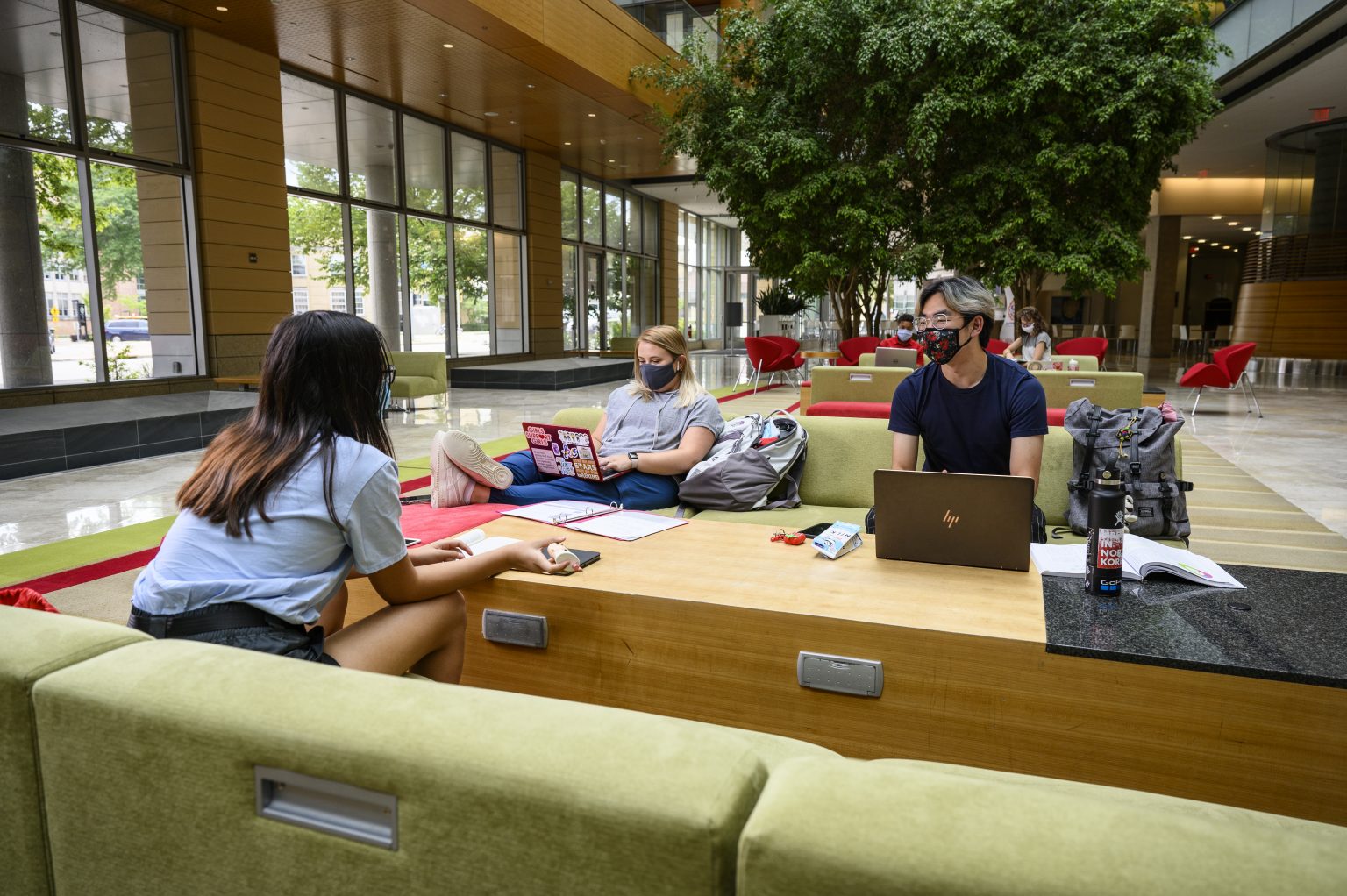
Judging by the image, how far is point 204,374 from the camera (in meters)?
10.6

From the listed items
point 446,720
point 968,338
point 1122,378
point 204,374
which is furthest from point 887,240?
point 446,720

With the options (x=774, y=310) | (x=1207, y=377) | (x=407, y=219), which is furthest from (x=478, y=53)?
(x=774, y=310)

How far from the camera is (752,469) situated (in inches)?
146

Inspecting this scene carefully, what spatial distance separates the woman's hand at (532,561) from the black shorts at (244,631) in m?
0.58

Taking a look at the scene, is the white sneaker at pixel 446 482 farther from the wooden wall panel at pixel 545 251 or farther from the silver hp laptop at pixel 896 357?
the wooden wall panel at pixel 545 251

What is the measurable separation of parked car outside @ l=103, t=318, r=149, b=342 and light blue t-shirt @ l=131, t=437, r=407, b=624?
976cm

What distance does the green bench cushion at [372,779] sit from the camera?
792mm

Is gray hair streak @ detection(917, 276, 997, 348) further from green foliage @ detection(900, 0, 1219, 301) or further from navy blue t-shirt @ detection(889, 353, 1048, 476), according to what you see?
green foliage @ detection(900, 0, 1219, 301)

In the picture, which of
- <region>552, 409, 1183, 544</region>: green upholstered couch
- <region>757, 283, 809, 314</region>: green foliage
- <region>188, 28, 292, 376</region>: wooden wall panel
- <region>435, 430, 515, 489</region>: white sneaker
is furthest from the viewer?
<region>757, 283, 809, 314</region>: green foliage

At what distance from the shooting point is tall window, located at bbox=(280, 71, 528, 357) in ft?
41.4

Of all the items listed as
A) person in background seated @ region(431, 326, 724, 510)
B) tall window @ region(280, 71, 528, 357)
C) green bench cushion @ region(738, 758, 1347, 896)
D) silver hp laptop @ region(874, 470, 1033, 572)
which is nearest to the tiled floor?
tall window @ region(280, 71, 528, 357)

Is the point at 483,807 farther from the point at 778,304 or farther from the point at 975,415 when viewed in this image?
the point at 778,304

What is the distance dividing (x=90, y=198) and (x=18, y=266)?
1068 millimetres

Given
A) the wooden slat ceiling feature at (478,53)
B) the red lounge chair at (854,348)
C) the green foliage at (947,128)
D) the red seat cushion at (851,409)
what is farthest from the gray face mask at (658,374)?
the green foliage at (947,128)
